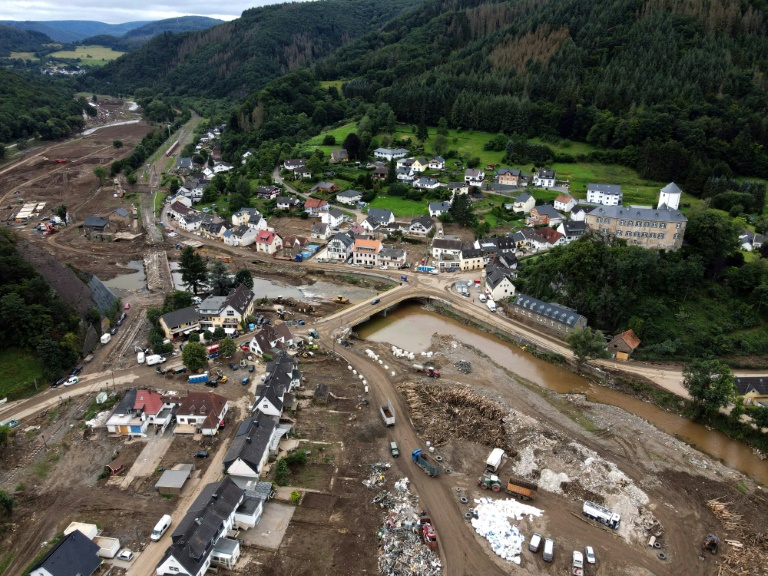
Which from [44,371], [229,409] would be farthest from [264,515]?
[44,371]

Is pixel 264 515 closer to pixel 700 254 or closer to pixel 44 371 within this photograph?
pixel 44 371

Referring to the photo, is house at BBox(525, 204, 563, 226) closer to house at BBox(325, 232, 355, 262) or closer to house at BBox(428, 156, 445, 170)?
house at BBox(428, 156, 445, 170)

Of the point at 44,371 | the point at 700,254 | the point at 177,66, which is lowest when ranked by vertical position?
the point at 44,371

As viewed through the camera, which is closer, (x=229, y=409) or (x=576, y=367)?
(x=229, y=409)

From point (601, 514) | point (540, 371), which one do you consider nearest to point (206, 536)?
point (601, 514)

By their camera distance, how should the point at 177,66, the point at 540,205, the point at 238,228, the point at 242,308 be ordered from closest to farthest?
the point at 242,308, the point at 238,228, the point at 540,205, the point at 177,66

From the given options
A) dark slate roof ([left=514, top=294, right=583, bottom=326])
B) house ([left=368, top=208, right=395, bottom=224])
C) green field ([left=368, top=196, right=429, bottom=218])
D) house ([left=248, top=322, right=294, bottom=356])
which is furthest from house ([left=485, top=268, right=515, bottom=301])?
green field ([left=368, top=196, right=429, bottom=218])
